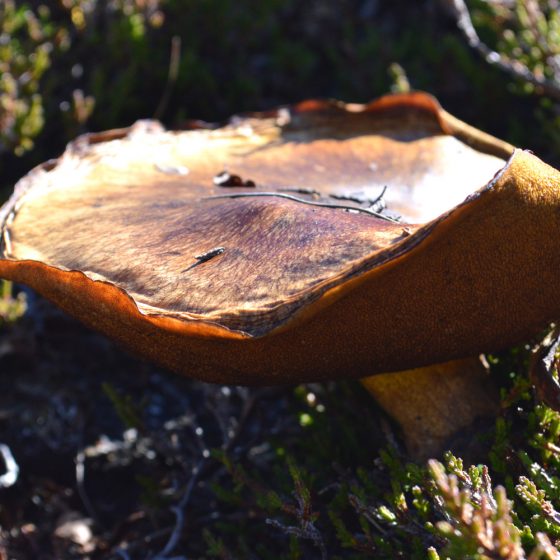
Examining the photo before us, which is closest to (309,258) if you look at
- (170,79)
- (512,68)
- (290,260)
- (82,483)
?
(290,260)

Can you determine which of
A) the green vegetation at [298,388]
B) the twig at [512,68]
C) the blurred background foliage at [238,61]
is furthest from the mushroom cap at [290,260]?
the blurred background foliage at [238,61]

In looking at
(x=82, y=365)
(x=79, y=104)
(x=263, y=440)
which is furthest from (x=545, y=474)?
(x=79, y=104)

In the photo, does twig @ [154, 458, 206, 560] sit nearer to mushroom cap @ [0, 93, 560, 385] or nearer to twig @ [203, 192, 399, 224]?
mushroom cap @ [0, 93, 560, 385]

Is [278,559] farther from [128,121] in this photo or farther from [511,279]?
[128,121]

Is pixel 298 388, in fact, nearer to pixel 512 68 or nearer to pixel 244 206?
pixel 244 206

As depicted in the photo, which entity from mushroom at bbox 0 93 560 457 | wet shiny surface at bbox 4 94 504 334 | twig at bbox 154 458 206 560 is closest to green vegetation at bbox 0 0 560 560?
twig at bbox 154 458 206 560

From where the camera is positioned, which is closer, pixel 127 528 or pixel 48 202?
pixel 48 202

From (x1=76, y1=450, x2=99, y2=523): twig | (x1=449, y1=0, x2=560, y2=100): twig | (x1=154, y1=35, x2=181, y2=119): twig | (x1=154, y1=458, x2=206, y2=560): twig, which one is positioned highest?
(x1=449, y1=0, x2=560, y2=100): twig
